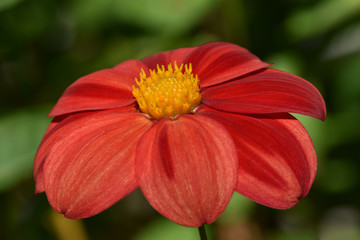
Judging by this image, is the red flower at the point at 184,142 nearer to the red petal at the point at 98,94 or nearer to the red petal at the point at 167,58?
the red petal at the point at 98,94

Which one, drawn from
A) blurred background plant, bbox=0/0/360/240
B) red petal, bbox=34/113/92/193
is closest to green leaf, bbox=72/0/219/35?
blurred background plant, bbox=0/0/360/240

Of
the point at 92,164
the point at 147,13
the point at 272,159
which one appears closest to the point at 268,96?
the point at 272,159

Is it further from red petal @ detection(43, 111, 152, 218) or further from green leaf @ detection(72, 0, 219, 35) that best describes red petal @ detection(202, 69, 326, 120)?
green leaf @ detection(72, 0, 219, 35)

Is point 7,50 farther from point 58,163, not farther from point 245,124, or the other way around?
point 245,124

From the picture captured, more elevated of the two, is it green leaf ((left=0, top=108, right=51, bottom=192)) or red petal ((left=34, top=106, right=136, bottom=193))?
red petal ((left=34, top=106, right=136, bottom=193))

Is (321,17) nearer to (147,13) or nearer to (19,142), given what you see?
(147,13)

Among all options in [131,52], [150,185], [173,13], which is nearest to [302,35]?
[173,13]
